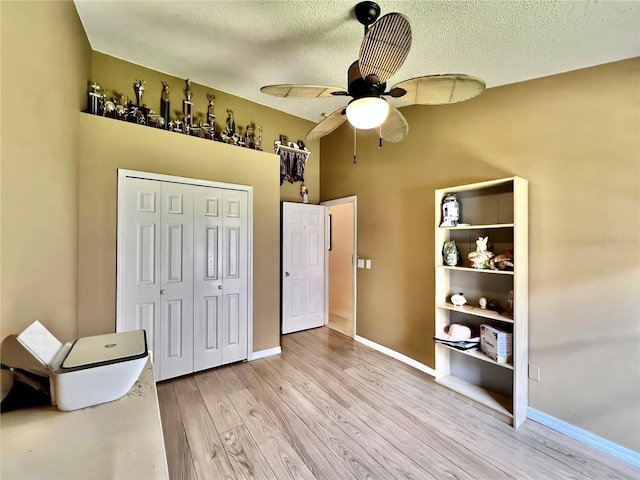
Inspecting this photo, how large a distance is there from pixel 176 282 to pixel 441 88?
2645 millimetres

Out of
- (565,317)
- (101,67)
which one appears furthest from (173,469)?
(101,67)

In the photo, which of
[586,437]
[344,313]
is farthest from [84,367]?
[344,313]

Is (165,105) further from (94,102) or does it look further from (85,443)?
(85,443)

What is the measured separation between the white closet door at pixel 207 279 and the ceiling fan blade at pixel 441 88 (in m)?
2.03

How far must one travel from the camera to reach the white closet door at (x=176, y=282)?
2494 millimetres

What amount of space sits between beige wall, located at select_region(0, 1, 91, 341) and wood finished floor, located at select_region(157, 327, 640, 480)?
1137 millimetres

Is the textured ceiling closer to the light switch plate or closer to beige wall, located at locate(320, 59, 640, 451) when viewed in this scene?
beige wall, located at locate(320, 59, 640, 451)

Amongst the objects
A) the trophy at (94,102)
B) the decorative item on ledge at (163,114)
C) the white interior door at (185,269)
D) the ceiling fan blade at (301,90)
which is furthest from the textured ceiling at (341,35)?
the white interior door at (185,269)

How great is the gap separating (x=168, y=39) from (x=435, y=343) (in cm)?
372

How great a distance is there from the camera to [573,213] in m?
1.96

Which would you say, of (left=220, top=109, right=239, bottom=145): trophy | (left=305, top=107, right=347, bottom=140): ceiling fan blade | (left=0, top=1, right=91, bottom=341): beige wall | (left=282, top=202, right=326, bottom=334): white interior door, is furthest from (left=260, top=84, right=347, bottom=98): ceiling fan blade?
(left=282, top=202, right=326, bottom=334): white interior door

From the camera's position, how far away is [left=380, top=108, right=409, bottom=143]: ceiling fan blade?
5.90 ft

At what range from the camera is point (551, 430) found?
6.55 feet

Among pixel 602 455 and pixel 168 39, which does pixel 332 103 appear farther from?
pixel 602 455
